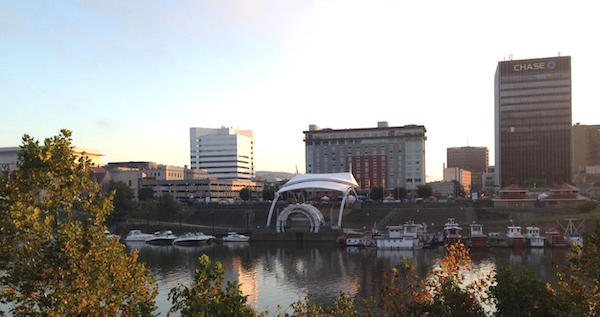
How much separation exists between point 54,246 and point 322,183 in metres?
91.8

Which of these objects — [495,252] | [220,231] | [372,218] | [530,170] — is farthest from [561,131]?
[220,231]

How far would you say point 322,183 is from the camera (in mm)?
105688

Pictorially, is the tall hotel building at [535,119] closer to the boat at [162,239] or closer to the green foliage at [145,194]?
the boat at [162,239]

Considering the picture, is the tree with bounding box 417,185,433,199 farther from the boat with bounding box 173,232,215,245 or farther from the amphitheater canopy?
the boat with bounding box 173,232,215,245

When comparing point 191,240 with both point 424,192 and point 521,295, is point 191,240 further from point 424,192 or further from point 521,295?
point 521,295

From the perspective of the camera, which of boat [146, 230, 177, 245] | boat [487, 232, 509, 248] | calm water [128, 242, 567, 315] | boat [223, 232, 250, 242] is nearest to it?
calm water [128, 242, 567, 315]

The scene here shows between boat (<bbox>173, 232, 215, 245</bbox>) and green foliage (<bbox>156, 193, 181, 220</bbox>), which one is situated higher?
green foliage (<bbox>156, 193, 181, 220</bbox>)

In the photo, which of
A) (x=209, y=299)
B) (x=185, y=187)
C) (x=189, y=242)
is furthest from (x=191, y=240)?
(x=185, y=187)

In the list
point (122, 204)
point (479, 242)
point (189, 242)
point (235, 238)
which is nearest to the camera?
point (479, 242)

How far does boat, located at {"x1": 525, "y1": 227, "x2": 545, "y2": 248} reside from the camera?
73.3 meters

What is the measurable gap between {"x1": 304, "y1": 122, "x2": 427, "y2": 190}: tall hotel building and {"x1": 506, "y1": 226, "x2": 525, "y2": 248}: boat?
252 feet

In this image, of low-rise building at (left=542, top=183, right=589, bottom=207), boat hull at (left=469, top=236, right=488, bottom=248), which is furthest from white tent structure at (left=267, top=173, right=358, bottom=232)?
low-rise building at (left=542, top=183, right=589, bottom=207)

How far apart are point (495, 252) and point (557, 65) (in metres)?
108

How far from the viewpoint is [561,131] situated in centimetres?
15400
